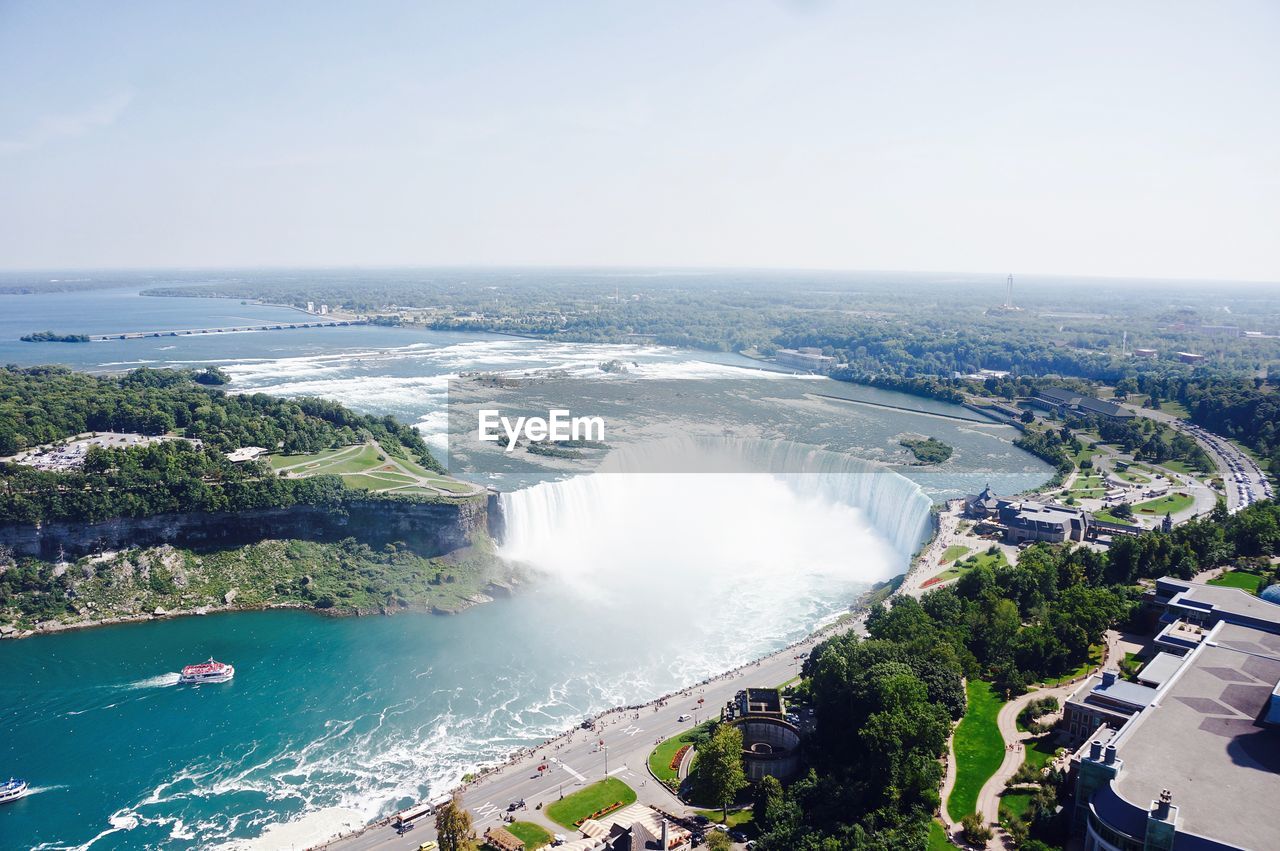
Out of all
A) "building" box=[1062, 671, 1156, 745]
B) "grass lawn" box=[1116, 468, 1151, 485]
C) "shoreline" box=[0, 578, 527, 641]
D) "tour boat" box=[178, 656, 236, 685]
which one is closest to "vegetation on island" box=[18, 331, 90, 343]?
"shoreline" box=[0, 578, 527, 641]

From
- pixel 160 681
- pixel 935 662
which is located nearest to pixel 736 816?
pixel 935 662

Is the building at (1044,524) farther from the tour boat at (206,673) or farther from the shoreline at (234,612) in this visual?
the tour boat at (206,673)

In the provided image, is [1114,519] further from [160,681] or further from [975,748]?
[160,681]

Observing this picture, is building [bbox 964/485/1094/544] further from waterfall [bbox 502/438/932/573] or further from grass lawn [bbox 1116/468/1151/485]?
grass lawn [bbox 1116/468/1151/485]

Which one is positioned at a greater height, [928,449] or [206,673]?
[928,449]

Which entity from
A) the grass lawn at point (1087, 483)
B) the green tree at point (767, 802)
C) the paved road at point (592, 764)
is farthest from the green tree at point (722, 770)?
the grass lawn at point (1087, 483)

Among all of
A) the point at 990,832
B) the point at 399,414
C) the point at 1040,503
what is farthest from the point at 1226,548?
the point at 399,414

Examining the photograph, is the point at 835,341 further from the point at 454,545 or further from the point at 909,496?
the point at 454,545
